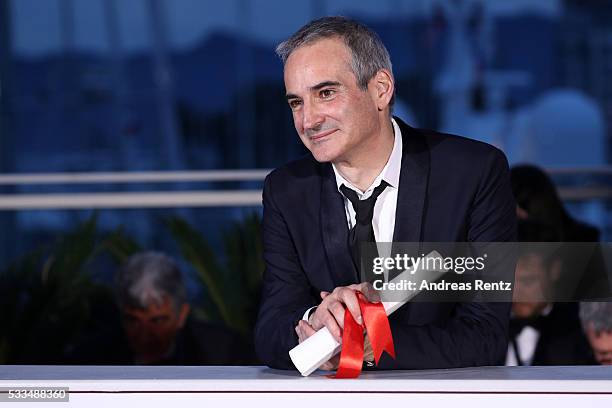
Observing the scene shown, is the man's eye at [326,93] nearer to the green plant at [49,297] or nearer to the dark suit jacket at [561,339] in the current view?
the dark suit jacket at [561,339]

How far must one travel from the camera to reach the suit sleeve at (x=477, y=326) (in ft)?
4.69

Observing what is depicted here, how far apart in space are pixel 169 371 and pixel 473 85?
7.85 meters

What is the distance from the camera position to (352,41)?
5.08 feet

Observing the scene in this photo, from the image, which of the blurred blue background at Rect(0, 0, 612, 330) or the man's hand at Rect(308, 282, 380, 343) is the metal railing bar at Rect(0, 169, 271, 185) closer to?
the man's hand at Rect(308, 282, 380, 343)

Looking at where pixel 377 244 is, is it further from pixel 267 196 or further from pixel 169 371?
pixel 169 371

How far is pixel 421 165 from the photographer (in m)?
1.62

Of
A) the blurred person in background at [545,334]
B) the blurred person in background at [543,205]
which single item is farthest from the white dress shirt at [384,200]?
the blurred person in background at [543,205]

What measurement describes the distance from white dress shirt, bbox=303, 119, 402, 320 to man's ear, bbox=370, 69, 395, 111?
0.08 metres

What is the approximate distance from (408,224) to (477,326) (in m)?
0.18

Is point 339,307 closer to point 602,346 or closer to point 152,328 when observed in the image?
point 602,346

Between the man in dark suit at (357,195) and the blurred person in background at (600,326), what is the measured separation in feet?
2.04

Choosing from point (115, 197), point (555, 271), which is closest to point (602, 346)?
point (555, 271)

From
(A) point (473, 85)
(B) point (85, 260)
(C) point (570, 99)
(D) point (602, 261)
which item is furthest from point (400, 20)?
(D) point (602, 261)

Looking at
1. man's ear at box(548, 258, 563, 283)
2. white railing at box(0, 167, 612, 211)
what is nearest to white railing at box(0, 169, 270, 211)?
white railing at box(0, 167, 612, 211)
